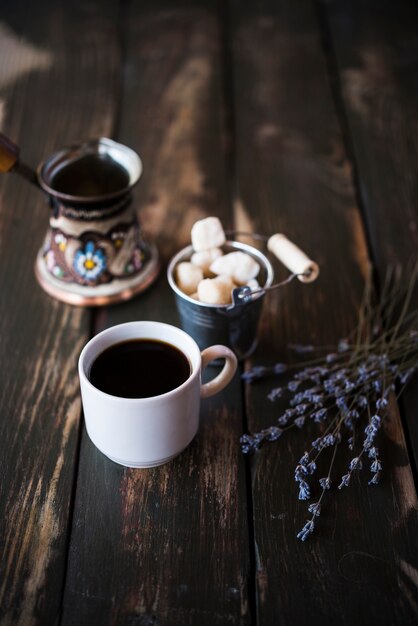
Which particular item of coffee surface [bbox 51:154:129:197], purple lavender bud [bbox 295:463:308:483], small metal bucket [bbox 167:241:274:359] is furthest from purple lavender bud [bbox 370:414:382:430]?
coffee surface [bbox 51:154:129:197]

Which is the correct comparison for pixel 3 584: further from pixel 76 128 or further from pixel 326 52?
pixel 326 52

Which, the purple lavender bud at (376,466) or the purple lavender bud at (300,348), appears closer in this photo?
the purple lavender bud at (376,466)

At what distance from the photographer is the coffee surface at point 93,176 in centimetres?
112

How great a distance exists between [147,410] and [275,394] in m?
0.23

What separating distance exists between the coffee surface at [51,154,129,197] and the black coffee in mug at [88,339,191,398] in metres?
0.32

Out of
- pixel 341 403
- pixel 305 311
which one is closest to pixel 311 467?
pixel 341 403

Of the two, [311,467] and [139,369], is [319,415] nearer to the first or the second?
[311,467]

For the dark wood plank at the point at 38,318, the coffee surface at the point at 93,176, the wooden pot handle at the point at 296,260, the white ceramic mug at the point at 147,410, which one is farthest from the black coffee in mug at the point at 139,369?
the coffee surface at the point at 93,176

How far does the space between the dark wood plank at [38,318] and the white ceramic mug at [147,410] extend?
0.09 metres

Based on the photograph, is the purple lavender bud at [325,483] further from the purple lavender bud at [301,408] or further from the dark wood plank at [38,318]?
the dark wood plank at [38,318]

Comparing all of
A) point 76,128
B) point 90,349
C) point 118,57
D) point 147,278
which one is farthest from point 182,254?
point 118,57

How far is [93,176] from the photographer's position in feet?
3.71

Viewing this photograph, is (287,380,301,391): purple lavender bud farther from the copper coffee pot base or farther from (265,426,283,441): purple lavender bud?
the copper coffee pot base

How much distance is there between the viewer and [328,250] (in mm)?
1253
